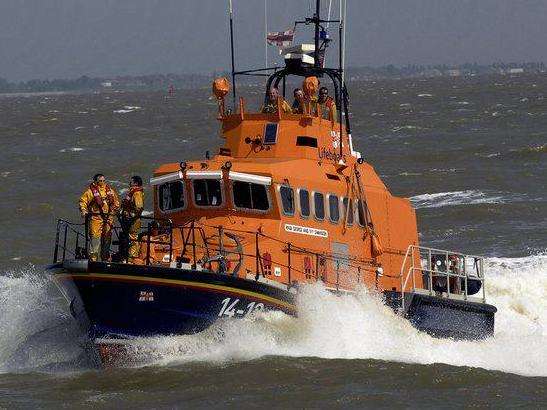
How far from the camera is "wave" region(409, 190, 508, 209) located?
97.3ft

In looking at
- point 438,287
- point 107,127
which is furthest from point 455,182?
point 107,127

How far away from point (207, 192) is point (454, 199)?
17.0 metres

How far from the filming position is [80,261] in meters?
13.0

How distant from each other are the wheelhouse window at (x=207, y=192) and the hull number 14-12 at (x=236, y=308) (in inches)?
69.1

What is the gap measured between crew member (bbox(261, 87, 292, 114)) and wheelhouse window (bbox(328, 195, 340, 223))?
158cm

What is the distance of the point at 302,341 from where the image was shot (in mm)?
14008

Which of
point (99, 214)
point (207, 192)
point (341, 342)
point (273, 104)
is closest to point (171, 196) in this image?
point (207, 192)

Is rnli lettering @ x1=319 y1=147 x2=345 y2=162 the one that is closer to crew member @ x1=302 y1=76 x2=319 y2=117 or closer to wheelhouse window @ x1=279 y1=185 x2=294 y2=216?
crew member @ x1=302 y1=76 x2=319 y2=117

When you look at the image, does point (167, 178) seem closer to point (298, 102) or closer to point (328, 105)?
point (298, 102)

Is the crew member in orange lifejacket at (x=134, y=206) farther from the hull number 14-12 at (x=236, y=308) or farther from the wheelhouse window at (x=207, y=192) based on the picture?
the hull number 14-12 at (x=236, y=308)

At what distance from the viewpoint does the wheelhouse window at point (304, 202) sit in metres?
14.7

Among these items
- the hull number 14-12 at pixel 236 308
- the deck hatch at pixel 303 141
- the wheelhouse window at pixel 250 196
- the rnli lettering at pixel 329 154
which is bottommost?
the hull number 14-12 at pixel 236 308

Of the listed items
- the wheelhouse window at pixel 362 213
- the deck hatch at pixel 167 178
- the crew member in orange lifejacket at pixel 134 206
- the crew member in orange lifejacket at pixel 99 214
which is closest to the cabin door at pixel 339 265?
the wheelhouse window at pixel 362 213

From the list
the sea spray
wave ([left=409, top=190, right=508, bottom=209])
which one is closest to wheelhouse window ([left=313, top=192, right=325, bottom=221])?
the sea spray
